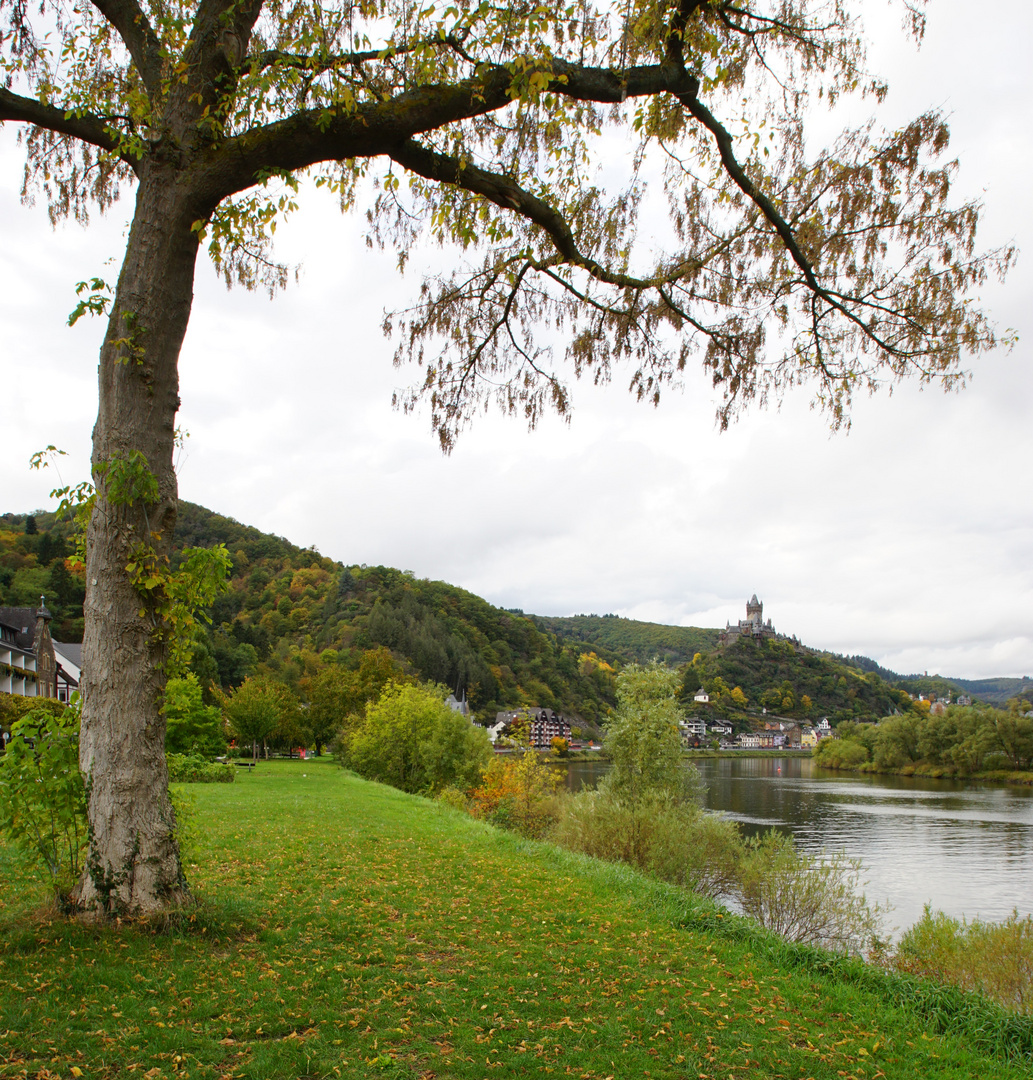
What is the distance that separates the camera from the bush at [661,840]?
16.4m

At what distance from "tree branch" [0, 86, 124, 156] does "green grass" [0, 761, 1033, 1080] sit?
5.51 meters

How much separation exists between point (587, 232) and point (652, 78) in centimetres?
139

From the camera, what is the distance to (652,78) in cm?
521

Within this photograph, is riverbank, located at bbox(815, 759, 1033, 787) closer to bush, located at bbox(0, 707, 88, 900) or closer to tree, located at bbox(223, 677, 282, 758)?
tree, located at bbox(223, 677, 282, 758)

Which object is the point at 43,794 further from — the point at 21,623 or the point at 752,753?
the point at 752,753

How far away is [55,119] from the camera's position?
5547 mm

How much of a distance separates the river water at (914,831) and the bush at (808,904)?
1818 mm

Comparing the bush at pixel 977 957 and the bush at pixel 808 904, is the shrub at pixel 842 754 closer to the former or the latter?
the bush at pixel 808 904

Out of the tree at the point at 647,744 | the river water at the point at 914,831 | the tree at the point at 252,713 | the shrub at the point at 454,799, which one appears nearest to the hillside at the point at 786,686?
the river water at the point at 914,831

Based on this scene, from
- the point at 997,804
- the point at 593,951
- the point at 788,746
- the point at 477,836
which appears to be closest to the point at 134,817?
the point at 593,951

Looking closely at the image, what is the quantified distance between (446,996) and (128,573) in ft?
12.2

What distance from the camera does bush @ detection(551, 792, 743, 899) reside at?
53.9ft

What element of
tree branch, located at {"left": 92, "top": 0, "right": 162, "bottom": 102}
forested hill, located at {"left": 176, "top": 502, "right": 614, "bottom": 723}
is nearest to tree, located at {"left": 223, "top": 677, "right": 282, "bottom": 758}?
forested hill, located at {"left": 176, "top": 502, "right": 614, "bottom": 723}

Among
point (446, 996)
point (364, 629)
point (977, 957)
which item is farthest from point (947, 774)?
point (446, 996)
